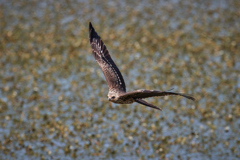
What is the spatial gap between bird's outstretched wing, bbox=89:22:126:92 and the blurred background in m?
2.86

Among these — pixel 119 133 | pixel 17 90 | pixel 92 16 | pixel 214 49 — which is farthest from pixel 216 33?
pixel 17 90

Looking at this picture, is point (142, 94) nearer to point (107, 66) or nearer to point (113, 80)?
point (113, 80)

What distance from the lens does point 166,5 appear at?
70.5 ft

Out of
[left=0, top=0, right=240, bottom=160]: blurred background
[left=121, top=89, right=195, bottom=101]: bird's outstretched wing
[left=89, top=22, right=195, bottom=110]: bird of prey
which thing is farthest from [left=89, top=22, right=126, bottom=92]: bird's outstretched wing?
[left=0, top=0, right=240, bottom=160]: blurred background

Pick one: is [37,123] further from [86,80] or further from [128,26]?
[128,26]

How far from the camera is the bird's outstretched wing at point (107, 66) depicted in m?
9.97

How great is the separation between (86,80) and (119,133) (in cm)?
387

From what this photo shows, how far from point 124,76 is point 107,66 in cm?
546

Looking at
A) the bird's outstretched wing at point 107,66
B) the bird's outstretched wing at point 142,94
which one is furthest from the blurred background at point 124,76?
the bird's outstretched wing at point 142,94

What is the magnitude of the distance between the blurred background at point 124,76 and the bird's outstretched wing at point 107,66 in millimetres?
2863

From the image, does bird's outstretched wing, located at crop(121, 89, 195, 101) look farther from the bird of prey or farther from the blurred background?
the blurred background

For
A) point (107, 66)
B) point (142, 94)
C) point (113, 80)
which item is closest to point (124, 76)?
point (107, 66)

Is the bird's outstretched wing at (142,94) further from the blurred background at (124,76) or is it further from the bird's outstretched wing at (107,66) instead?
the blurred background at (124,76)

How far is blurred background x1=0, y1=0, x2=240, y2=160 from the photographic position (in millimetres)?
12172
